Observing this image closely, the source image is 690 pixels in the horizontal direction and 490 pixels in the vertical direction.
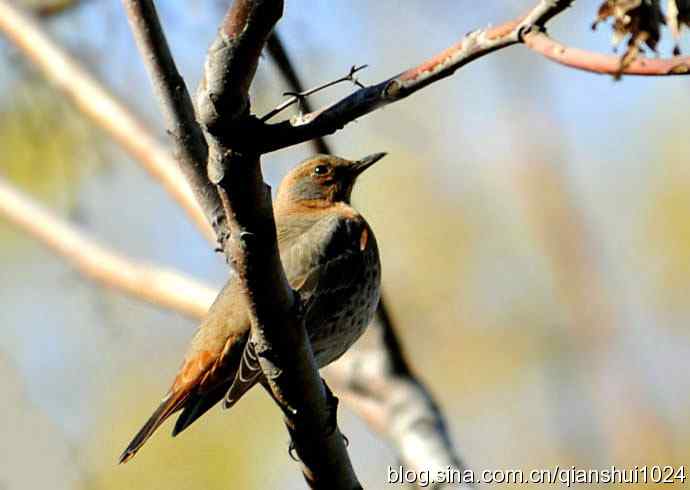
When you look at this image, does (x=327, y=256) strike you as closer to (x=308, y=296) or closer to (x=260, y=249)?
(x=308, y=296)

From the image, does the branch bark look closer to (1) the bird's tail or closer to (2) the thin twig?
(2) the thin twig

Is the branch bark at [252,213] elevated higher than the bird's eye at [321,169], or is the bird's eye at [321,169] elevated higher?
the branch bark at [252,213]

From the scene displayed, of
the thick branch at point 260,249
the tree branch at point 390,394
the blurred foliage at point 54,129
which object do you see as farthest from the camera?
the blurred foliage at point 54,129

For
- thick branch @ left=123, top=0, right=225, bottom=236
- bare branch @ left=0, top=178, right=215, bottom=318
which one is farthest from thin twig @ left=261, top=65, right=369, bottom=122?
bare branch @ left=0, top=178, right=215, bottom=318

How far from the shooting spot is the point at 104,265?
6.91 m

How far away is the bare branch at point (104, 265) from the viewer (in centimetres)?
658

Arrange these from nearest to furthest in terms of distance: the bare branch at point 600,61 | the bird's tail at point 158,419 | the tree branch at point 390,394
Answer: the bare branch at point 600,61 → the bird's tail at point 158,419 → the tree branch at point 390,394

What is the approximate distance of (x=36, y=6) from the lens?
740cm

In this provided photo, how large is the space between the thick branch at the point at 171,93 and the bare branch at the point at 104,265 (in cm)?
227

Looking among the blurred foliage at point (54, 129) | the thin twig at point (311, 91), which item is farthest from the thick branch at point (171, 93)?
the blurred foliage at point (54, 129)

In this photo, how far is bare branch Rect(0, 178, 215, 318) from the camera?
658 centimetres

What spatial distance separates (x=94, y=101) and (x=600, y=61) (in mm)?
4513

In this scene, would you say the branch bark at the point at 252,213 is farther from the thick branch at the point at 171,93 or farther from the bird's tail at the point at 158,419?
the bird's tail at the point at 158,419

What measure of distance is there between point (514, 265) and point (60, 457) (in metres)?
3.93
